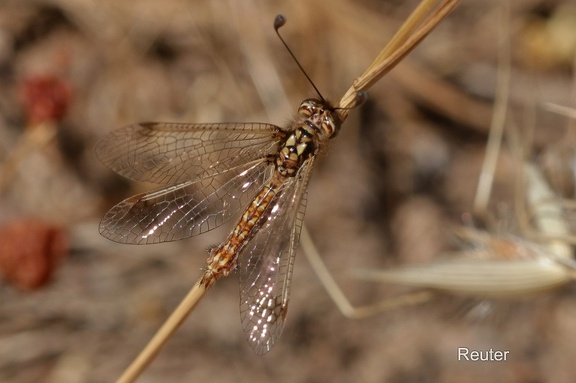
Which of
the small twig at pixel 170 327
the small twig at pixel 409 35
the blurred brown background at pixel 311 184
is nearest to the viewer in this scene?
the small twig at pixel 409 35

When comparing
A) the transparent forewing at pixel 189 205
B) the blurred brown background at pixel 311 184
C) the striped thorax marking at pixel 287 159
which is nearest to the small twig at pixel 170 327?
the striped thorax marking at pixel 287 159

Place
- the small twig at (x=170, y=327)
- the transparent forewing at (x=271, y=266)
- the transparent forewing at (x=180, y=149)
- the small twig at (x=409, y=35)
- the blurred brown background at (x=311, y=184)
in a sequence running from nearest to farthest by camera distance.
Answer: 1. the small twig at (x=409, y=35)
2. the small twig at (x=170, y=327)
3. the transparent forewing at (x=271, y=266)
4. the transparent forewing at (x=180, y=149)
5. the blurred brown background at (x=311, y=184)

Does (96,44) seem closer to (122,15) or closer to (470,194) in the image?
(122,15)

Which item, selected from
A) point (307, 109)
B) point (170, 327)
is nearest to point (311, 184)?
point (307, 109)

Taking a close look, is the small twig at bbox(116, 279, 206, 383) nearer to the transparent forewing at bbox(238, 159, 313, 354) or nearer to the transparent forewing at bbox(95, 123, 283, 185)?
the transparent forewing at bbox(238, 159, 313, 354)

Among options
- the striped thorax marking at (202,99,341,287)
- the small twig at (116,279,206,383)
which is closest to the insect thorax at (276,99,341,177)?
the striped thorax marking at (202,99,341,287)

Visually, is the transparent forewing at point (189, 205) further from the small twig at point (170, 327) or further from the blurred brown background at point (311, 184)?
the blurred brown background at point (311, 184)

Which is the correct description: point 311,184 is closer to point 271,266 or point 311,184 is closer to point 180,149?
point 180,149
